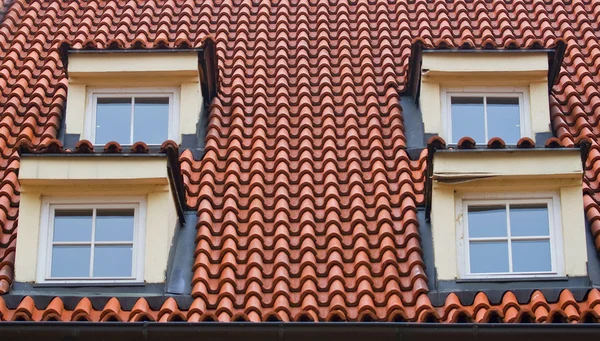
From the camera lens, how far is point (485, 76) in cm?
1577

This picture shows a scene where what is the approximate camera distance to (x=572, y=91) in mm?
16453

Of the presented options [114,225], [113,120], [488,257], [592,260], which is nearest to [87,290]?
[114,225]

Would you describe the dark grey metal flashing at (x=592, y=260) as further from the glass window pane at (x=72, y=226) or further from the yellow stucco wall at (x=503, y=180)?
the glass window pane at (x=72, y=226)

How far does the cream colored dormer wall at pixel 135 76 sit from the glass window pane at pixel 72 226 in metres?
1.54

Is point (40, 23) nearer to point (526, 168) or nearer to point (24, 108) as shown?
point (24, 108)

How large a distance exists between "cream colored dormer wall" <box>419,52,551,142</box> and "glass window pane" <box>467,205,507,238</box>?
145cm

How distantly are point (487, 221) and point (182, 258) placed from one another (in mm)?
2899

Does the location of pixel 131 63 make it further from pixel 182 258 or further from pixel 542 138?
pixel 542 138

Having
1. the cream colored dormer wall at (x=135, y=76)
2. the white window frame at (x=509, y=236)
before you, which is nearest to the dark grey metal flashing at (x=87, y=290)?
the cream colored dormer wall at (x=135, y=76)

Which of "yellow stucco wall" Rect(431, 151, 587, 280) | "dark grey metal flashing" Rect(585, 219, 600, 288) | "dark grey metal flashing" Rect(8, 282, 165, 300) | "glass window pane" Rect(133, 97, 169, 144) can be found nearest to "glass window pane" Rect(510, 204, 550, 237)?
"yellow stucco wall" Rect(431, 151, 587, 280)

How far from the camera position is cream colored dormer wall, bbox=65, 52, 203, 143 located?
15.8m

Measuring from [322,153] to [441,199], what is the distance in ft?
5.56
